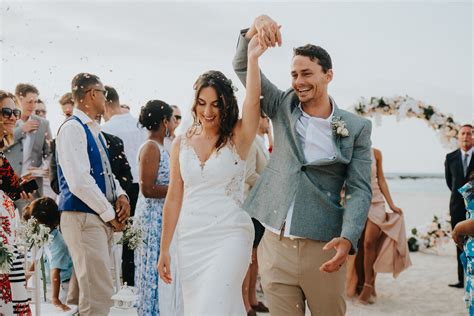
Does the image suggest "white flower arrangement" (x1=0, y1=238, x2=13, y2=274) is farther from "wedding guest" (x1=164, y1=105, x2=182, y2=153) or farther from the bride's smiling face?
"wedding guest" (x1=164, y1=105, x2=182, y2=153)

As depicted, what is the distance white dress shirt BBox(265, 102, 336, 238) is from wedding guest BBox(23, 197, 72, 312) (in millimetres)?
2573

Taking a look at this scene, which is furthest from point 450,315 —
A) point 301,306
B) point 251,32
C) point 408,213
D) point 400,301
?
point 408,213

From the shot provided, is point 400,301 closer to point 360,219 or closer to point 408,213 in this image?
point 360,219

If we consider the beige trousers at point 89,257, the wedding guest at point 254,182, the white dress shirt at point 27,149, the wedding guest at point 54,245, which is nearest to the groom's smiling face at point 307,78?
the wedding guest at point 254,182

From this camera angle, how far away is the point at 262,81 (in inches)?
125

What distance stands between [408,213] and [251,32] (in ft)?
68.8

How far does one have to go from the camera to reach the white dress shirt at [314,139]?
3.02m

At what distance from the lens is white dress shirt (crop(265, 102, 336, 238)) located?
3021 millimetres

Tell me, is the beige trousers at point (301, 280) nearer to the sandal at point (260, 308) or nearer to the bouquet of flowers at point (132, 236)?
the bouquet of flowers at point (132, 236)

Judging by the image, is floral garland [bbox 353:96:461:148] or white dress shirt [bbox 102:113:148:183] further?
floral garland [bbox 353:96:461:148]

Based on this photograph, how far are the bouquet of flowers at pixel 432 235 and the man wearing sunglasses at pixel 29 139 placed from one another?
750cm

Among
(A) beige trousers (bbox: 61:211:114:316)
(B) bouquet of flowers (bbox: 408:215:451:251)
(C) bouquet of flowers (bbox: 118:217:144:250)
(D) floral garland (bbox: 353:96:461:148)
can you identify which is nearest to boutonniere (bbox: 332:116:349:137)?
(A) beige trousers (bbox: 61:211:114:316)

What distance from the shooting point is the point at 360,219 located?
2920 millimetres

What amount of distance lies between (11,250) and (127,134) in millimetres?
2795
